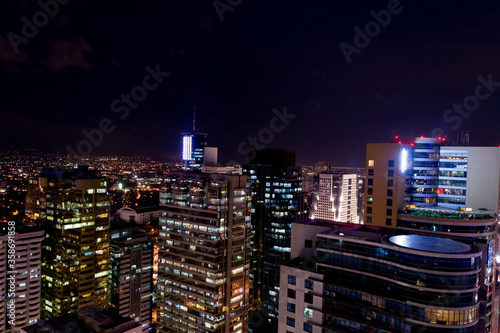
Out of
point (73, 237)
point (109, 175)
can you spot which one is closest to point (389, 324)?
point (73, 237)

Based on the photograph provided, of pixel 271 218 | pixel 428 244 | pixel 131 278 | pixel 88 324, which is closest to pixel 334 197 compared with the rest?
pixel 271 218

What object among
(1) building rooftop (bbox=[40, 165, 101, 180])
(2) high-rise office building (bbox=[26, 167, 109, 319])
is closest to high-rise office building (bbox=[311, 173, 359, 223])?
(2) high-rise office building (bbox=[26, 167, 109, 319])

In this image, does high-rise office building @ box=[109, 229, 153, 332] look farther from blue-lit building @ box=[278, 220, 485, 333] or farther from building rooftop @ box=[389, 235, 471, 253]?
building rooftop @ box=[389, 235, 471, 253]

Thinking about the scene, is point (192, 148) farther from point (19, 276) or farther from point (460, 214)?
point (460, 214)

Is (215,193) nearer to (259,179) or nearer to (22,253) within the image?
(259,179)

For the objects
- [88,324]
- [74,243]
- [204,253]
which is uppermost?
[204,253]

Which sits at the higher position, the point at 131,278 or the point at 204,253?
the point at 204,253
